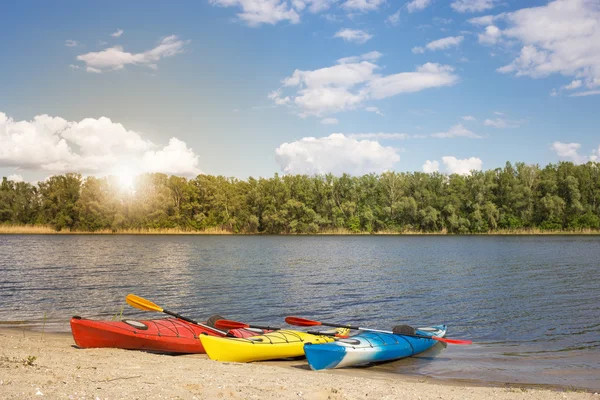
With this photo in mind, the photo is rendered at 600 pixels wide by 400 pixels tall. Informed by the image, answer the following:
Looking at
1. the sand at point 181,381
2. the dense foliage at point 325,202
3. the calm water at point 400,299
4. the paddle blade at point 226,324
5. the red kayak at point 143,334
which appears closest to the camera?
the sand at point 181,381

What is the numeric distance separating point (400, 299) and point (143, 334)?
12.9 meters

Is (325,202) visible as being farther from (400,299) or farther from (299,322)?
(299,322)

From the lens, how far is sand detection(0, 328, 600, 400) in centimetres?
691

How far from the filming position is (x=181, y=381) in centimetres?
777

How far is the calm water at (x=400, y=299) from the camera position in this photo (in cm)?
1227

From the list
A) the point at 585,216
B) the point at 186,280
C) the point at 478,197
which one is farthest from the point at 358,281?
the point at 585,216

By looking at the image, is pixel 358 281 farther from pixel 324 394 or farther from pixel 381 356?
pixel 324 394

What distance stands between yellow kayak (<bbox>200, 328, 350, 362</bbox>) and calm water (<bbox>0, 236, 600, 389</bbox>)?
2.01m

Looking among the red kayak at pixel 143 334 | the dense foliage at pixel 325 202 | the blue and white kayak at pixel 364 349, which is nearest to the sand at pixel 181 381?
the blue and white kayak at pixel 364 349

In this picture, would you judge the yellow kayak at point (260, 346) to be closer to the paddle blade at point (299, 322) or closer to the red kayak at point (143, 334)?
the red kayak at point (143, 334)

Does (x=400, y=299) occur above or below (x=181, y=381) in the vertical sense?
below

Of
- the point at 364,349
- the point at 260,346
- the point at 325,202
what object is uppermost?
the point at 325,202

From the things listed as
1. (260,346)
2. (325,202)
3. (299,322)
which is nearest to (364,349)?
(260,346)

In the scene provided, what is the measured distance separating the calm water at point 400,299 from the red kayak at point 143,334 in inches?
182
